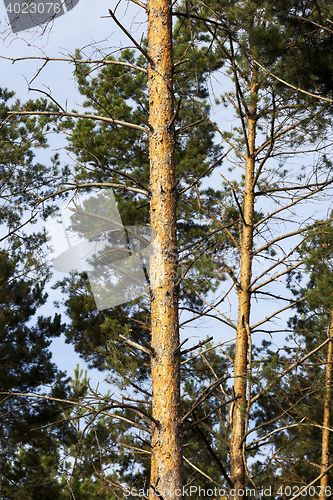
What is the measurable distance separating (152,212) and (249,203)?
2715 mm

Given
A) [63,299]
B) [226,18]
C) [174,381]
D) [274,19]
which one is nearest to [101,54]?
[274,19]

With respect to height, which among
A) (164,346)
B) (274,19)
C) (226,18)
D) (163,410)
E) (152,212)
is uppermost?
(226,18)

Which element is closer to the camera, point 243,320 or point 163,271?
point 163,271

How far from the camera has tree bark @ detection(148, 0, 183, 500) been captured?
3.07 m

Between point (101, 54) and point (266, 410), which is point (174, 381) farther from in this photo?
point (266, 410)

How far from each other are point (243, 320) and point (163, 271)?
7.79ft

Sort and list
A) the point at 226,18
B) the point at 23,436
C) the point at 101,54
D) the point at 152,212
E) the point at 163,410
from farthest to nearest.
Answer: the point at 23,436 < the point at 226,18 < the point at 101,54 < the point at 152,212 < the point at 163,410

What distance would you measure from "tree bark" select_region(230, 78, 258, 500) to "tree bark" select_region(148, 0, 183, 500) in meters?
1.51

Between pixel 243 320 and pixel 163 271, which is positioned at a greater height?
pixel 243 320

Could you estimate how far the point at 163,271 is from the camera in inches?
133

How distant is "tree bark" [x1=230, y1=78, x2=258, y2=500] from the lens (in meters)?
4.97

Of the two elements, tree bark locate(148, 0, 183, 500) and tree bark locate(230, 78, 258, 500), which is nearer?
tree bark locate(148, 0, 183, 500)

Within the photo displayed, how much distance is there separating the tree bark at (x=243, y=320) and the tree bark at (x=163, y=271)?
1.51 meters

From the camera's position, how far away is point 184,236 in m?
10.3
